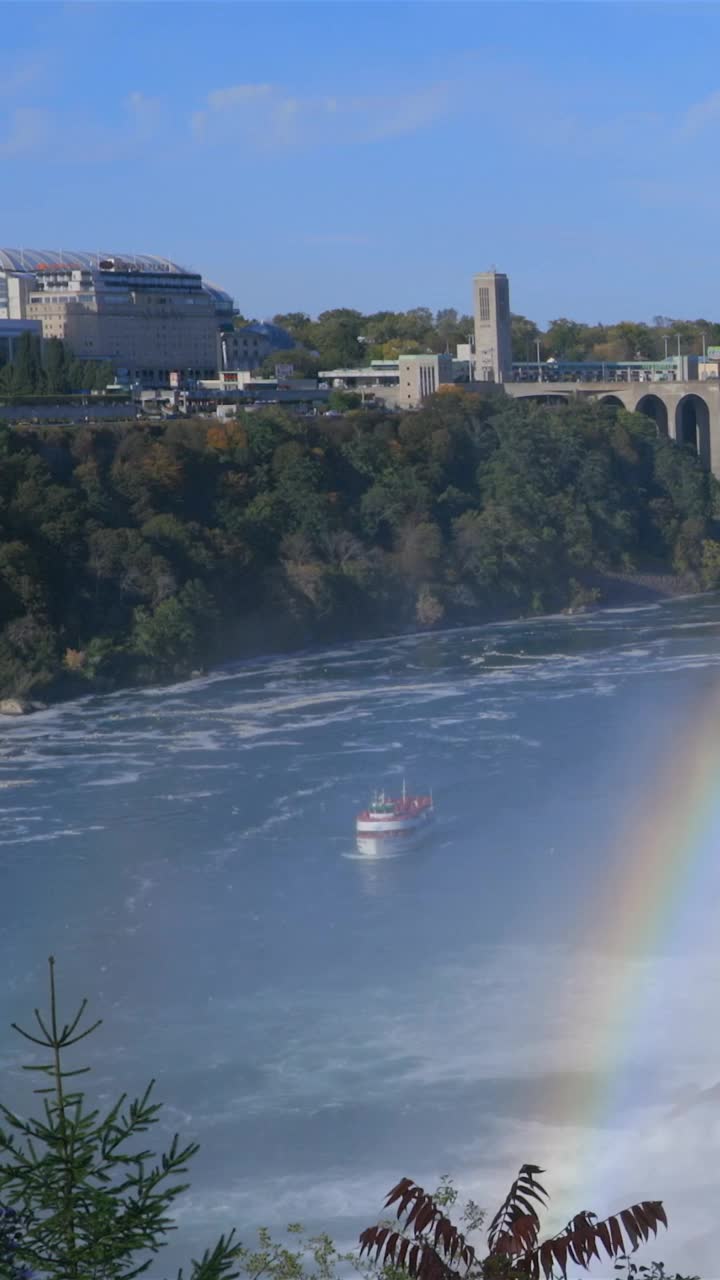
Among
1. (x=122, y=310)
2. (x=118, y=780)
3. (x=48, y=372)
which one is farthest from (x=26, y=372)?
(x=118, y=780)

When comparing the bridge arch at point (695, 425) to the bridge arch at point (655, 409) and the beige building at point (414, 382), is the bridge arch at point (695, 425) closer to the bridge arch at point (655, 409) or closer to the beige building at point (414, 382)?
the bridge arch at point (655, 409)

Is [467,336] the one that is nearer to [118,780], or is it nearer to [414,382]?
[414,382]

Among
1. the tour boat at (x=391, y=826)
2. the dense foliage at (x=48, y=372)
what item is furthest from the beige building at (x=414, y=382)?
the tour boat at (x=391, y=826)

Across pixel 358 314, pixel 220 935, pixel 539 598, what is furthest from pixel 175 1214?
pixel 358 314

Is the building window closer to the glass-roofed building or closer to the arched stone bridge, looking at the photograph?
the arched stone bridge

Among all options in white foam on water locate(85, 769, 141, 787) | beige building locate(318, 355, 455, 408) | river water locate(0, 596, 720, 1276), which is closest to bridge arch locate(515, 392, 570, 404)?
beige building locate(318, 355, 455, 408)

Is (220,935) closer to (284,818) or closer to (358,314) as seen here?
(284,818)
